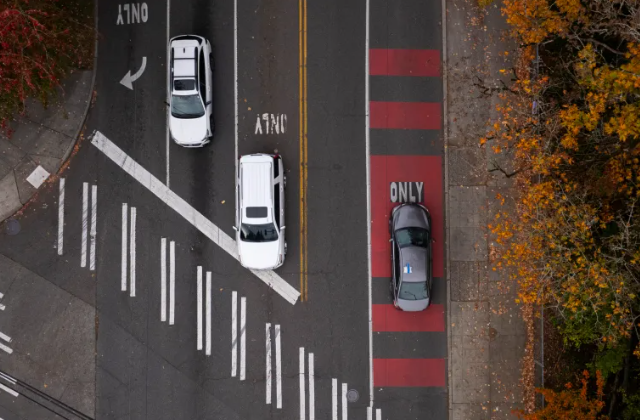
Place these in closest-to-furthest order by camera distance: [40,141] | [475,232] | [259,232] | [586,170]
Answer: [586,170]
[259,232]
[475,232]
[40,141]

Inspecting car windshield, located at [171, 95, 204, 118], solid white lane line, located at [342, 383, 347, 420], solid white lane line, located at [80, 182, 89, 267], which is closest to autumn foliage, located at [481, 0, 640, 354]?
solid white lane line, located at [342, 383, 347, 420]

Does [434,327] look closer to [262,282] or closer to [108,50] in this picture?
[262,282]

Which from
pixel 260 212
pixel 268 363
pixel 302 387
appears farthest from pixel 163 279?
pixel 302 387

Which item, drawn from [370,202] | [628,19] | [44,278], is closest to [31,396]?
[44,278]

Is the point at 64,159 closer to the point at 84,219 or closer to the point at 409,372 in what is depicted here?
the point at 84,219

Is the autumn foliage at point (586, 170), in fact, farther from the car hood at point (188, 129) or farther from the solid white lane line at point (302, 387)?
the car hood at point (188, 129)

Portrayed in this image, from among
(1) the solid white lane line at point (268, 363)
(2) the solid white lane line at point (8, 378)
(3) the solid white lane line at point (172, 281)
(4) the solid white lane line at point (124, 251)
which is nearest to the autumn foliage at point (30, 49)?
(4) the solid white lane line at point (124, 251)
